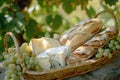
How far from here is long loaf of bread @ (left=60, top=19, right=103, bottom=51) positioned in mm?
1823

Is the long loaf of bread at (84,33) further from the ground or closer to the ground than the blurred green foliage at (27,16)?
closer to the ground

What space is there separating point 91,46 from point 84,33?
89 millimetres

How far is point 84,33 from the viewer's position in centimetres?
184

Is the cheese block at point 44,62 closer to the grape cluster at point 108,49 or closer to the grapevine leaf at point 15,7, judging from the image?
the grape cluster at point 108,49

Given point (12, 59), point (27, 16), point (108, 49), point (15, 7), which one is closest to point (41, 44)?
point (12, 59)

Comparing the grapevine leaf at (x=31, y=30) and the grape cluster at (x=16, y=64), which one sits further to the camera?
the grapevine leaf at (x=31, y=30)

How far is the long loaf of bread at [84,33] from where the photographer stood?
71.8 inches

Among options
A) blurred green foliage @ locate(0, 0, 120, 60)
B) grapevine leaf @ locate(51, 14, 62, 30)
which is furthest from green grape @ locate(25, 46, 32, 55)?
grapevine leaf @ locate(51, 14, 62, 30)

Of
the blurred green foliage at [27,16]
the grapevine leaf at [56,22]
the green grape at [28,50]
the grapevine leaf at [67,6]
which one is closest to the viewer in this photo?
the green grape at [28,50]

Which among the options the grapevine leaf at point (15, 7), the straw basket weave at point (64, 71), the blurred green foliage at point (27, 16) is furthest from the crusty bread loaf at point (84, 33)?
the grapevine leaf at point (15, 7)

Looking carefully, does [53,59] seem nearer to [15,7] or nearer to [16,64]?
[16,64]

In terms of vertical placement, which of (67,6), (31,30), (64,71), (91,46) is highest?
(67,6)

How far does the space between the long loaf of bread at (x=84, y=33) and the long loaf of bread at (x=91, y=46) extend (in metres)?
0.03

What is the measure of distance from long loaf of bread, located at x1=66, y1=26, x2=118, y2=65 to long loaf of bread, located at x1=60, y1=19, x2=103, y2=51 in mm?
33
